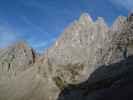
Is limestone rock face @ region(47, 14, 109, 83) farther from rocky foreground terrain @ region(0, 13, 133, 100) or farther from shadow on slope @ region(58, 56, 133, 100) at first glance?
shadow on slope @ region(58, 56, 133, 100)

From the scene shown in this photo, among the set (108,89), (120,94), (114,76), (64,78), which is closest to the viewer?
(120,94)

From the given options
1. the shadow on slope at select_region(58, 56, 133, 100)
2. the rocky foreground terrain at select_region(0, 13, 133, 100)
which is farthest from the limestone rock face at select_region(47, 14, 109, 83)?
the shadow on slope at select_region(58, 56, 133, 100)

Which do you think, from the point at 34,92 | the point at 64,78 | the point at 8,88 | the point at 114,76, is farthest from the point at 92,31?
the point at 114,76

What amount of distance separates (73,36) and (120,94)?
52436 millimetres

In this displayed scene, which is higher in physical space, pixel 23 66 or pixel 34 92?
pixel 23 66

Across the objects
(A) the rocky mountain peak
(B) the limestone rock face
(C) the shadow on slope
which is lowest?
(C) the shadow on slope

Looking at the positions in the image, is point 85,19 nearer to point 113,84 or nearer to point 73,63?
point 73,63

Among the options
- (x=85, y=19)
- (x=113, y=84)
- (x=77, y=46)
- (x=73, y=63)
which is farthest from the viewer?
(x=85, y=19)

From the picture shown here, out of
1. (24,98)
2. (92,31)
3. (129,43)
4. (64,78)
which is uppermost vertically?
(92,31)

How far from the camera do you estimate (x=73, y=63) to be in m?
67.8

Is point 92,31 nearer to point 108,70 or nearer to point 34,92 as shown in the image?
point 34,92

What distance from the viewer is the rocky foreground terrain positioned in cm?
4184

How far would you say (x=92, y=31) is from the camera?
7381 cm

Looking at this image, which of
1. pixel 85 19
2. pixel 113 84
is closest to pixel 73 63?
pixel 85 19
